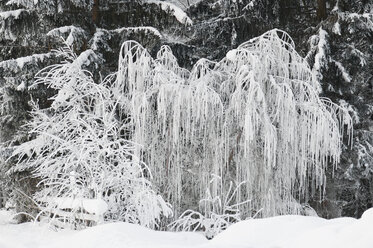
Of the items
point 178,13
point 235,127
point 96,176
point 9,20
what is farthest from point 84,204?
point 178,13

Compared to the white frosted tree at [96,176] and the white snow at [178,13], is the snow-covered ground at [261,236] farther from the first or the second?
the white snow at [178,13]

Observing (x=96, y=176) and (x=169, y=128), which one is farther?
(x=169, y=128)

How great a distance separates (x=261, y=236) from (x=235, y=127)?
4177 mm

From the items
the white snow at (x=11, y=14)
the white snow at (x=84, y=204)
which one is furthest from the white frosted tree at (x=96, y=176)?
the white snow at (x=11, y=14)

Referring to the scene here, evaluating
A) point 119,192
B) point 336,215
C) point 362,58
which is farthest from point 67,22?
point 336,215

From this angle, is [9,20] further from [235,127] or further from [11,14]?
[235,127]

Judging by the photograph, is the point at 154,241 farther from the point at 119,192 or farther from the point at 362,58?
the point at 362,58

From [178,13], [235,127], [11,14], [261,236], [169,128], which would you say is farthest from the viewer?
[178,13]

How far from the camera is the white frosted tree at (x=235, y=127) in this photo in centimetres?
838

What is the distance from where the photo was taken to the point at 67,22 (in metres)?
11.8

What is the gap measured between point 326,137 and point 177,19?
5487mm

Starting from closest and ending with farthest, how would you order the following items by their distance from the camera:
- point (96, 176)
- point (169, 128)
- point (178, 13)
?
1. point (96, 176)
2. point (169, 128)
3. point (178, 13)

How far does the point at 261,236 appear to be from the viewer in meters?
4.64

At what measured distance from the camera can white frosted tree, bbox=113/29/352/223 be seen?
8383mm
